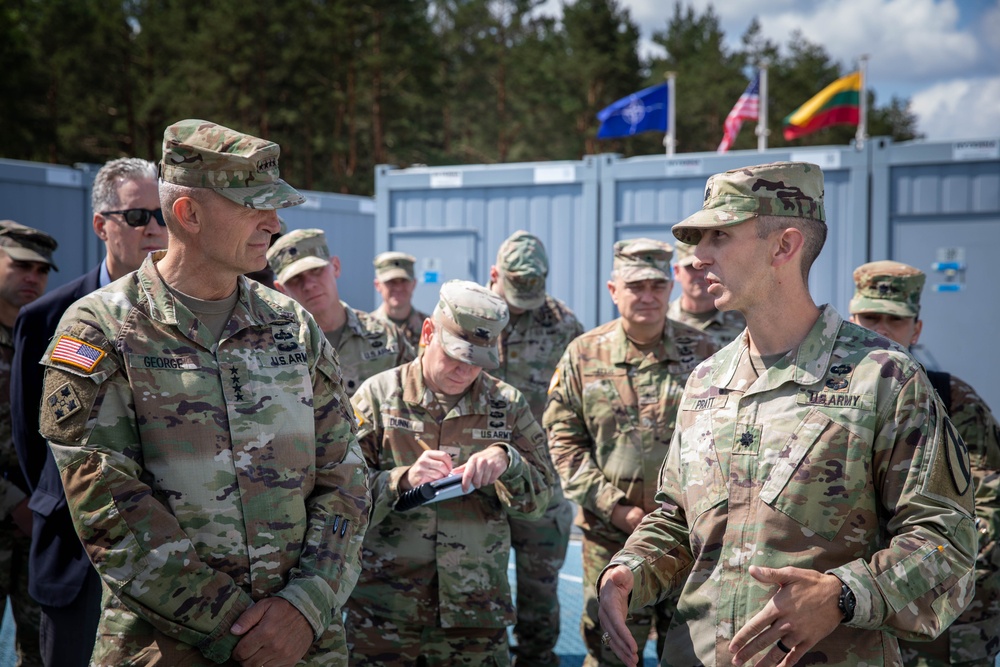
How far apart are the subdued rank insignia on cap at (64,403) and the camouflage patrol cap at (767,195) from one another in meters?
1.49

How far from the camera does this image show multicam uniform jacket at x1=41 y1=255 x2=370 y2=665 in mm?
2078

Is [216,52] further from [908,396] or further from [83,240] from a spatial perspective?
[908,396]

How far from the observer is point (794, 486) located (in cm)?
213

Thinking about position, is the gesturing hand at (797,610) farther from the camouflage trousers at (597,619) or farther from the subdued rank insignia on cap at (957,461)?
the camouflage trousers at (597,619)

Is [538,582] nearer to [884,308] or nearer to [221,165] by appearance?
[884,308]

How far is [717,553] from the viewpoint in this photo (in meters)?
2.27

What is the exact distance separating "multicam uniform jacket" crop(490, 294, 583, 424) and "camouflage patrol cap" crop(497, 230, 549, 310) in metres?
0.14

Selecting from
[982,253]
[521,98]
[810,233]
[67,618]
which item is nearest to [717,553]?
[810,233]

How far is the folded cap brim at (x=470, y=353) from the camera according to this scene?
130 inches

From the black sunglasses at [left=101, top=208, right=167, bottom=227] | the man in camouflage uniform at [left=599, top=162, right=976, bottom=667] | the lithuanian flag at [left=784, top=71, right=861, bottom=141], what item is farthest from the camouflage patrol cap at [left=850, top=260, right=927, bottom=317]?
the lithuanian flag at [left=784, top=71, right=861, bottom=141]

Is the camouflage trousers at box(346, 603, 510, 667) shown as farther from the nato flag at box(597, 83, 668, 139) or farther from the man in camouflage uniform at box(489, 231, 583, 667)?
the nato flag at box(597, 83, 668, 139)

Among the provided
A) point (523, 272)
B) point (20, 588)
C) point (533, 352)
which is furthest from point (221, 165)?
point (533, 352)

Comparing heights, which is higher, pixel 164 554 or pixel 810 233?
pixel 810 233

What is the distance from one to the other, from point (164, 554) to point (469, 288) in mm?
1669
